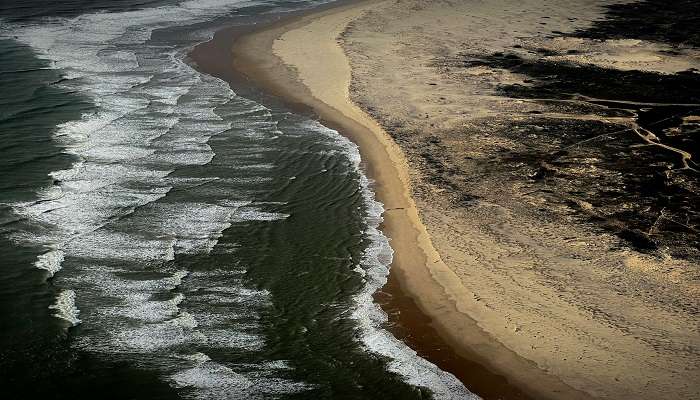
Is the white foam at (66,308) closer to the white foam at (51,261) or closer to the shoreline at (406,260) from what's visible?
the white foam at (51,261)

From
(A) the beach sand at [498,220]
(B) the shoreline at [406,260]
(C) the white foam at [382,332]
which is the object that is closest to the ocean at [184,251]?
(C) the white foam at [382,332]

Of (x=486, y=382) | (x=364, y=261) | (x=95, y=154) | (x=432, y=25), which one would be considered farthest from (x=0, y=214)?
(x=432, y=25)

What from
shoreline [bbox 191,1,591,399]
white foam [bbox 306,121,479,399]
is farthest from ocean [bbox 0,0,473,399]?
shoreline [bbox 191,1,591,399]

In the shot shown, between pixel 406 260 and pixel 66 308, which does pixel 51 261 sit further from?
pixel 406 260

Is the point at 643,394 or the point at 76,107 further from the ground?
the point at 76,107

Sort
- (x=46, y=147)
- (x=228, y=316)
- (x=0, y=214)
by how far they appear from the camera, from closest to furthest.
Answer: (x=228, y=316) < (x=0, y=214) < (x=46, y=147)

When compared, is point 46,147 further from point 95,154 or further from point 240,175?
point 240,175

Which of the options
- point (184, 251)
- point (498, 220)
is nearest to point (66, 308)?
point (184, 251)
